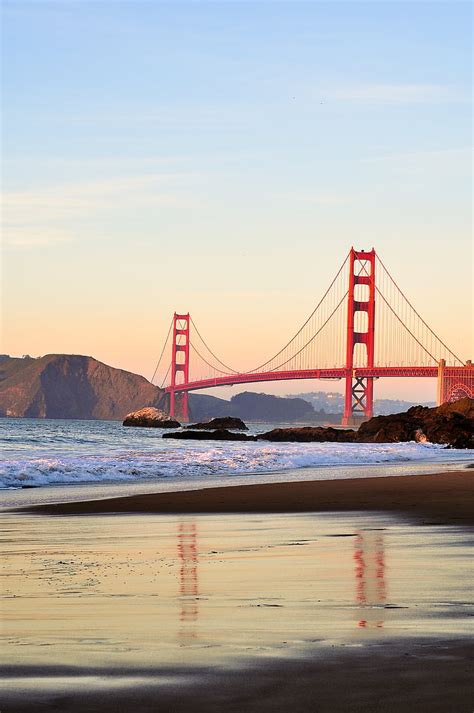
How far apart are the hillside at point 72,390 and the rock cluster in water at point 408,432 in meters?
90.4

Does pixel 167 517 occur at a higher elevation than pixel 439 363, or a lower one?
lower

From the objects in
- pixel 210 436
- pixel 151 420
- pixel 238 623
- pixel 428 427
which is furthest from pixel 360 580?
pixel 151 420

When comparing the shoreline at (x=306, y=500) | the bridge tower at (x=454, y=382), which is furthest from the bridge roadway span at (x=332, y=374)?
the shoreline at (x=306, y=500)

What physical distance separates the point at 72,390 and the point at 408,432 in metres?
119

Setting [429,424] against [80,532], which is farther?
[429,424]

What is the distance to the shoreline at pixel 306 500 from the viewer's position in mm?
11852

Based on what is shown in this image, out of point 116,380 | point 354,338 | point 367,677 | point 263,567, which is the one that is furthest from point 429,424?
point 116,380

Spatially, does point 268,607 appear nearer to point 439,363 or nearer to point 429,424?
point 429,424

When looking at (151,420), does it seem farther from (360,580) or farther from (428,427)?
(360,580)

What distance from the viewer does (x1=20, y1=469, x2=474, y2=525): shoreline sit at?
467 inches

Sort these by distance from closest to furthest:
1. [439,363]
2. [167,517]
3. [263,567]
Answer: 1. [263,567]
2. [167,517]
3. [439,363]

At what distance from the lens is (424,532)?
9.02 metres

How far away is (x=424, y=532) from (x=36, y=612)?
4.58 meters

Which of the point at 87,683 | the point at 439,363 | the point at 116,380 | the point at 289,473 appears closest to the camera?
the point at 87,683
